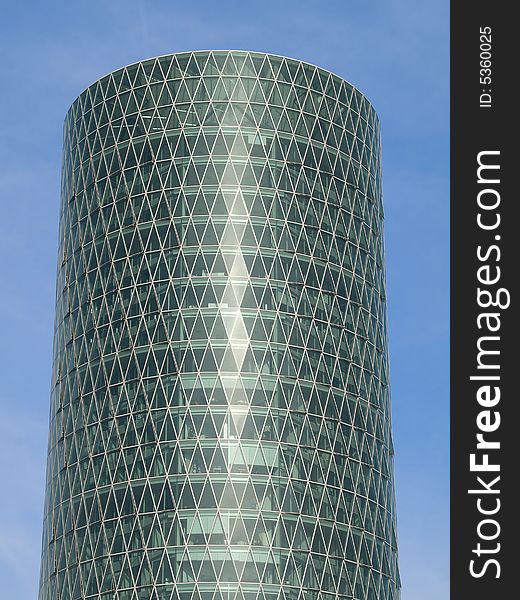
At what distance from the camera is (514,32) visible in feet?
253

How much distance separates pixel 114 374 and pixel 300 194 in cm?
2307

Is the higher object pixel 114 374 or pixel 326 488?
pixel 114 374

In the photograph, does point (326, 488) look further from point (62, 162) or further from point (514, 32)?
point (514, 32)

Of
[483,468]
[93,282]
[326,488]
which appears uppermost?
[93,282]

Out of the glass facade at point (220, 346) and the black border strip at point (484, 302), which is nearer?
the black border strip at point (484, 302)

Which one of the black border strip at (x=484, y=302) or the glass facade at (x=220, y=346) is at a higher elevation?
the glass facade at (x=220, y=346)

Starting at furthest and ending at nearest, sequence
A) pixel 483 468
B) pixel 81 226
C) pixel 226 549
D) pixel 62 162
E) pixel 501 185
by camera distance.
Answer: pixel 62 162
pixel 81 226
pixel 226 549
pixel 501 185
pixel 483 468

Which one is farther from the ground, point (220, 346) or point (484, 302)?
point (220, 346)

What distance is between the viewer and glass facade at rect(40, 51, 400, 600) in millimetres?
119500

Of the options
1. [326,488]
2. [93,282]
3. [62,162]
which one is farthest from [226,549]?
[62,162]

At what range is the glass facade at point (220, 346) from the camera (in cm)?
11950

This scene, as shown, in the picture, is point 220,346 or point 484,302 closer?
point 484,302

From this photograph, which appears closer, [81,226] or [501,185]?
[501,185]

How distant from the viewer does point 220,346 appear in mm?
123438
